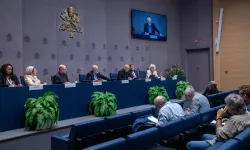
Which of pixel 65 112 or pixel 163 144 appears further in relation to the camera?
pixel 65 112

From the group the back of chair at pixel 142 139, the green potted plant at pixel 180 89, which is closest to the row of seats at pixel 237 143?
the back of chair at pixel 142 139

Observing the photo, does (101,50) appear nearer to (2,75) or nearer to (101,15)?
(101,15)

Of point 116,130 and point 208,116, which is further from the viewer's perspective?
point 208,116

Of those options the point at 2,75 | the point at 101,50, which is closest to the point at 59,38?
the point at 101,50

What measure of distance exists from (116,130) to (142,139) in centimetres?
87

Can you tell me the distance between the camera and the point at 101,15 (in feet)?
28.3

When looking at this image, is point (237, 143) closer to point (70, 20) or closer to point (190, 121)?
point (190, 121)

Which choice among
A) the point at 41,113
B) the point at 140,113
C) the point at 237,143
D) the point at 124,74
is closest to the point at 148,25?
the point at 124,74

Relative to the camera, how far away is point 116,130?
10.3ft

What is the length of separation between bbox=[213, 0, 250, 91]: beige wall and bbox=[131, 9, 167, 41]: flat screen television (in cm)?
214

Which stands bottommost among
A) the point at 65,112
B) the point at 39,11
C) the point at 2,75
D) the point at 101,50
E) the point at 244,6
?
the point at 65,112

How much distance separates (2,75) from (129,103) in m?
2.94

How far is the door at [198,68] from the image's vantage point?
36.0 ft

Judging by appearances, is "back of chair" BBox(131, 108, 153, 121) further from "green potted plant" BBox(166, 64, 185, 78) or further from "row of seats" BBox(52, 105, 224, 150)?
"green potted plant" BBox(166, 64, 185, 78)
